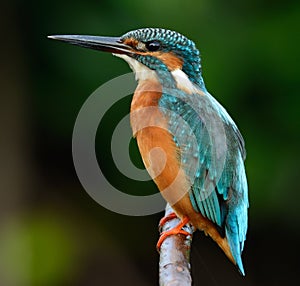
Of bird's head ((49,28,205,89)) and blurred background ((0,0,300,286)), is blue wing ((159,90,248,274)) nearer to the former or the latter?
bird's head ((49,28,205,89))

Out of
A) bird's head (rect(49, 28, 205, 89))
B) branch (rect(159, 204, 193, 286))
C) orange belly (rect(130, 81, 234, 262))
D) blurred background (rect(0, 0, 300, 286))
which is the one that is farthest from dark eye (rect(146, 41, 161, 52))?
blurred background (rect(0, 0, 300, 286))

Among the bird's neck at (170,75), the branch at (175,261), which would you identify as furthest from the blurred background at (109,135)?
the branch at (175,261)

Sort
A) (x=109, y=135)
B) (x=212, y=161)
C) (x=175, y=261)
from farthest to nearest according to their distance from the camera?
(x=109, y=135)
(x=212, y=161)
(x=175, y=261)

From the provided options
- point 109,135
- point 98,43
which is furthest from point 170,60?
point 109,135

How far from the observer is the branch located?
5.17 ft

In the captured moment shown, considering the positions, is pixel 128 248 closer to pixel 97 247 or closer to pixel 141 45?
pixel 97 247

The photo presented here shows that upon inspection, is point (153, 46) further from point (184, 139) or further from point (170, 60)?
point (184, 139)

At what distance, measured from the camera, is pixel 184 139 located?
2113 millimetres

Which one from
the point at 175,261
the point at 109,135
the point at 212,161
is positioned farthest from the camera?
the point at 109,135

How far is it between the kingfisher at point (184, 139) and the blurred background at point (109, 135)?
3.57 feet

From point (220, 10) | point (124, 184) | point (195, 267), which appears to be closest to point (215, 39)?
point (220, 10)

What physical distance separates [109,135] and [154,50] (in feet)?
4.48
